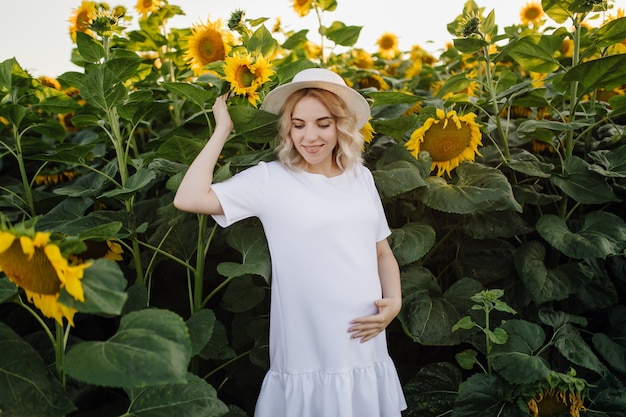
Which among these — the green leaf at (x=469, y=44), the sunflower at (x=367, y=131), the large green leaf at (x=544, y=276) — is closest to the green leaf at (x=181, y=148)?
the sunflower at (x=367, y=131)

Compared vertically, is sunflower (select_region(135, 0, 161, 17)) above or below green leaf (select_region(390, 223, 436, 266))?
above

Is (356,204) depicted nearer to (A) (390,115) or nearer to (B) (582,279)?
(A) (390,115)

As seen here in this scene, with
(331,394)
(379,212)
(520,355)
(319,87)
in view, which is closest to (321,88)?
(319,87)

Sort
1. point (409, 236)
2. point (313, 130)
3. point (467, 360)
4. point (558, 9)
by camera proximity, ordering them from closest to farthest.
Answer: point (313, 130) → point (467, 360) → point (409, 236) → point (558, 9)

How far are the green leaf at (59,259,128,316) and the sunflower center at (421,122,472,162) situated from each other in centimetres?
103

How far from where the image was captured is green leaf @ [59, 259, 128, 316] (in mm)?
983

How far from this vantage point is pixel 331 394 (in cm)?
138

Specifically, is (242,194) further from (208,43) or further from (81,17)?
(81,17)

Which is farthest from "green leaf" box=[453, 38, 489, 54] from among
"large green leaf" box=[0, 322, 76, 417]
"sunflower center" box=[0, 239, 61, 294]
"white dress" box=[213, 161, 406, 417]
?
"large green leaf" box=[0, 322, 76, 417]

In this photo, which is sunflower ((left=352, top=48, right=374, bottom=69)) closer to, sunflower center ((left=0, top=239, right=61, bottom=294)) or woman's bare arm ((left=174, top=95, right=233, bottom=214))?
woman's bare arm ((left=174, top=95, right=233, bottom=214))

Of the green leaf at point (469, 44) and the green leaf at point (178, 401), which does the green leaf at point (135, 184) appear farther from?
the green leaf at point (469, 44)

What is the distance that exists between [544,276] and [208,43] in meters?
1.18

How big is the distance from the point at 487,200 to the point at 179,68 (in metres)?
1.45

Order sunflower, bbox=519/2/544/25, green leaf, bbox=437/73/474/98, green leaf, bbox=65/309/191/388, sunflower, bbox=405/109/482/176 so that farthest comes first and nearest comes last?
1. sunflower, bbox=519/2/544/25
2. green leaf, bbox=437/73/474/98
3. sunflower, bbox=405/109/482/176
4. green leaf, bbox=65/309/191/388
